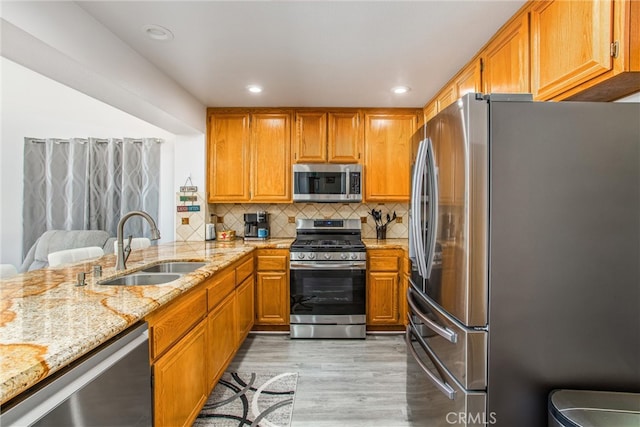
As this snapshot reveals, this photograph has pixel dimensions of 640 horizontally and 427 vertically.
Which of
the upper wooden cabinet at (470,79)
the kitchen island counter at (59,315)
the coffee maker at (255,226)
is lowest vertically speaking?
the kitchen island counter at (59,315)

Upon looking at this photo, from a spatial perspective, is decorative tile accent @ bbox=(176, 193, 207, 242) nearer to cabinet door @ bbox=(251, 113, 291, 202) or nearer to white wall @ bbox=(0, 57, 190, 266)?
white wall @ bbox=(0, 57, 190, 266)

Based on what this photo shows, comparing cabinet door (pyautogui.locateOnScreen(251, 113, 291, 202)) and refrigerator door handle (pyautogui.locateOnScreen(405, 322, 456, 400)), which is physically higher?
cabinet door (pyautogui.locateOnScreen(251, 113, 291, 202))

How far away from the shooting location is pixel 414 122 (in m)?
3.27

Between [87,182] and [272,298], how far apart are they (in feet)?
8.07

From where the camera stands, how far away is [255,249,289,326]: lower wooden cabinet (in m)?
Answer: 2.97

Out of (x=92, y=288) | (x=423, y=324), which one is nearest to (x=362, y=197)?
(x=423, y=324)

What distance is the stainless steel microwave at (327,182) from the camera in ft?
10.5

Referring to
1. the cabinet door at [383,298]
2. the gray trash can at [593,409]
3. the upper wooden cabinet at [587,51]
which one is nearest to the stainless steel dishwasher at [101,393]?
the gray trash can at [593,409]

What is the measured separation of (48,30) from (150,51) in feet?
2.26

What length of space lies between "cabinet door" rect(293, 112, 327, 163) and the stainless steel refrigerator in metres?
2.20

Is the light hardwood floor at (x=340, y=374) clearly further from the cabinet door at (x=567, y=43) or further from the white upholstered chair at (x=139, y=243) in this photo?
the cabinet door at (x=567, y=43)

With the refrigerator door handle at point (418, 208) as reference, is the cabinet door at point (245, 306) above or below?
below

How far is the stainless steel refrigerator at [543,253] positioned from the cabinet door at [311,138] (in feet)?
7.23

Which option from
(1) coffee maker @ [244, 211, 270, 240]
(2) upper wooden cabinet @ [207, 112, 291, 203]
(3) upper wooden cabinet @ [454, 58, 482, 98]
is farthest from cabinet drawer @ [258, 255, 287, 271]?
(3) upper wooden cabinet @ [454, 58, 482, 98]
